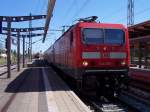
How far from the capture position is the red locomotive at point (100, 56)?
618 inches

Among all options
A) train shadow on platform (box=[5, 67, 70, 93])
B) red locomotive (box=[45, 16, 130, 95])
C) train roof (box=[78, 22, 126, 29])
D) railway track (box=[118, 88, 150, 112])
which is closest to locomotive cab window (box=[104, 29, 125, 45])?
red locomotive (box=[45, 16, 130, 95])

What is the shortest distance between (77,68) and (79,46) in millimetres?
914

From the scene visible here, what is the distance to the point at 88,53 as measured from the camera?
15812 millimetres

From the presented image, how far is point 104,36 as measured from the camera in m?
16.3

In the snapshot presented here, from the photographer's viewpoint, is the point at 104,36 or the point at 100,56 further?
the point at 104,36

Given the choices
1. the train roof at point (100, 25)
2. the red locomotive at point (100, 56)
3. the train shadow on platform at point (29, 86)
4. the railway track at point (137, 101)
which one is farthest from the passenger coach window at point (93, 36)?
the railway track at point (137, 101)

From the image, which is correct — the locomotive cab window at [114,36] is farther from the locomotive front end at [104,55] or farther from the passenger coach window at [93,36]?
the passenger coach window at [93,36]

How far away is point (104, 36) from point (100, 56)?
0.93 metres

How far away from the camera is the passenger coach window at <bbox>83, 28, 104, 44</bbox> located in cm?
1600

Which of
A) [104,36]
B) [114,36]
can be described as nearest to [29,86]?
[104,36]

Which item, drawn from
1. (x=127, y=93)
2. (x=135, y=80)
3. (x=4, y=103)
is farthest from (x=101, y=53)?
(x=135, y=80)

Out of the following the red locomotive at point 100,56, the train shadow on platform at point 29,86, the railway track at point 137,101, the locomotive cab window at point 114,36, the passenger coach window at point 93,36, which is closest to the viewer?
the railway track at point 137,101

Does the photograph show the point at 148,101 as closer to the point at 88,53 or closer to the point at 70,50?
the point at 88,53

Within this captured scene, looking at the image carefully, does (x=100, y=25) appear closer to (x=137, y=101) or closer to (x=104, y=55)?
(x=104, y=55)
